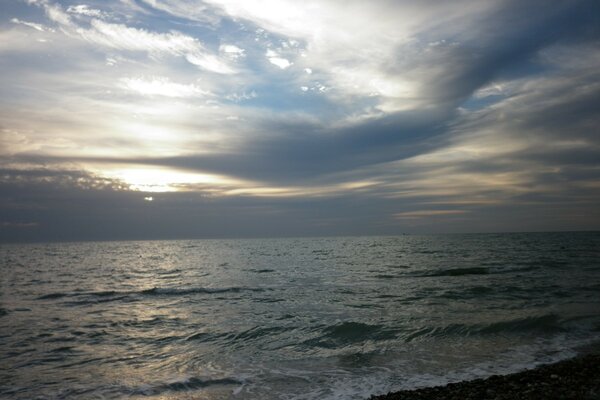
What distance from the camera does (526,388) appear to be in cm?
938

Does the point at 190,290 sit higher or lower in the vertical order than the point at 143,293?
higher

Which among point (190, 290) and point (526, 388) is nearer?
point (526, 388)

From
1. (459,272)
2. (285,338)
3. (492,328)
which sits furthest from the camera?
(459,272)

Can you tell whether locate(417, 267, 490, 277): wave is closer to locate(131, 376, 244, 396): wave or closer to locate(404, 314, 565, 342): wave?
locate(404, 314, 565, 342): wave

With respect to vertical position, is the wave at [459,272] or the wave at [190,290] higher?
the wave at [459,272]

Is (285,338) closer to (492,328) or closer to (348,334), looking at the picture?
(348,334)

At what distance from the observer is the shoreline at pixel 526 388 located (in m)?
9.02

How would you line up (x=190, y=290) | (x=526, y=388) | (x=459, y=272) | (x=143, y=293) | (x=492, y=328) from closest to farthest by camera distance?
(x=526, y=388) < (x=492, y=328) < (x=143, y=293) < (x=190, y=290) < (x=459, y=272)

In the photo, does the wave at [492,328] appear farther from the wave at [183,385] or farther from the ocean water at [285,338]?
the wave at [183,385]

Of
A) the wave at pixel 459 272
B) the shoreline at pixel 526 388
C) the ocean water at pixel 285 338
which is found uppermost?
the shoreline at pixel 526 388

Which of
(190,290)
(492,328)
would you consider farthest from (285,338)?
(190,290)

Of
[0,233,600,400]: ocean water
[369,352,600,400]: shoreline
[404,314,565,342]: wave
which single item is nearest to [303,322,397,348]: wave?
[0,233,600,400]: ocean water

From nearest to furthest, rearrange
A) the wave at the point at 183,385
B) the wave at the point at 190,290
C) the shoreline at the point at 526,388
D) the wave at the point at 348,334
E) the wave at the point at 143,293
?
1. the shoreline at the point at 526,388
2. the wave at the point at 183,385
3. the wave at the point at 348,334
4. the wave at the point at 143,293
5. the wave at the point at 190,290

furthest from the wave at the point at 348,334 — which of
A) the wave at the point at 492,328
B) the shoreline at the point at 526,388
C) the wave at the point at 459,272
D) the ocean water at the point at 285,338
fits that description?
the wave at the point at 459,272
